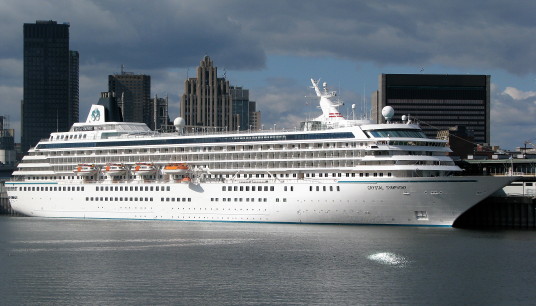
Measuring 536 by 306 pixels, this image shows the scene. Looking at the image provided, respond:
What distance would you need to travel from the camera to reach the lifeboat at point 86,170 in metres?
92.0

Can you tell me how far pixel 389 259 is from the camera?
2178 inches

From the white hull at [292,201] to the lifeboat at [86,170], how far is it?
1.30 meters

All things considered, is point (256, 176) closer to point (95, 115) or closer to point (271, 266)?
point (95, 115)

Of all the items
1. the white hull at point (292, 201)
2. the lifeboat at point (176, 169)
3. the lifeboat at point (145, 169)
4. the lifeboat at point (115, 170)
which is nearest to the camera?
the white hull at point (292, 201)

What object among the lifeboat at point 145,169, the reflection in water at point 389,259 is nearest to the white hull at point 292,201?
the lifeboat at point 145,169

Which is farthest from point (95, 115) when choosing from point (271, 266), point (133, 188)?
point (271, 266)

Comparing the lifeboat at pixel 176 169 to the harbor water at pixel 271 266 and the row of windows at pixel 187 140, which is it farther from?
the harbor water at pixel 271 266

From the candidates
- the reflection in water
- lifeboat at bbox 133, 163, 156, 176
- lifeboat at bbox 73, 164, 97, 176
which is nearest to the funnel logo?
lifeboat at bbox 73, 164, 97, 176

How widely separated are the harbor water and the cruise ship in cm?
246

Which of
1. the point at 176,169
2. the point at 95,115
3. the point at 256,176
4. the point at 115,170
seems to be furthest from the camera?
the point at 95,115

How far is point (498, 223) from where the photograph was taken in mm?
82938

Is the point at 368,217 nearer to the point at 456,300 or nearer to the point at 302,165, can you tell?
the point at 302,165

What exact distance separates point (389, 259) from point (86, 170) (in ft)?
151

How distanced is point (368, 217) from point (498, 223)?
16.3 meters
